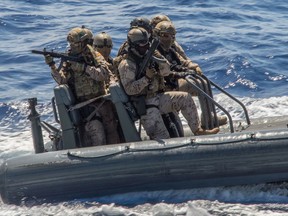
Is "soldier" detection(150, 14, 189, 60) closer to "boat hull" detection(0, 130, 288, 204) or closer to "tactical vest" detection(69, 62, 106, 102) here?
"tactical vest" detection(69, 62, 106, 102)

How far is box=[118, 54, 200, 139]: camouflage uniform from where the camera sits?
10.0 metres

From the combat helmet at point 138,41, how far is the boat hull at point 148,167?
3.45 ft

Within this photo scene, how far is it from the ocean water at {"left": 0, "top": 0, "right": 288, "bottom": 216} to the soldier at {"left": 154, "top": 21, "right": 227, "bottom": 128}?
1.10m

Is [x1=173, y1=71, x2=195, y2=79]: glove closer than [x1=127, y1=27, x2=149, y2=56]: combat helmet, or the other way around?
[x1=127, y1=27, x2=149, y2=56]: combat helmet

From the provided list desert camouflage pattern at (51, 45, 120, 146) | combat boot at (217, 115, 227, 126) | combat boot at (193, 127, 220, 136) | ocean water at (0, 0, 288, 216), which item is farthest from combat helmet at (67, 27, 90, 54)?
combat boot at (217, 115, 227, 126)

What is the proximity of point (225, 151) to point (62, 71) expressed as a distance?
221 cm

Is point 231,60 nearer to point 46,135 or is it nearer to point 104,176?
point 46,135

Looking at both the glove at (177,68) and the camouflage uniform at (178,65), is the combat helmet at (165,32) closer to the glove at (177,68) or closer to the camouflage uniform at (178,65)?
the camouflage uniform at (178,65)

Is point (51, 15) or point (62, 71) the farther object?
point (51, 15)

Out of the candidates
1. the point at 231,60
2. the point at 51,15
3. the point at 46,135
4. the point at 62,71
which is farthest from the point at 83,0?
the point at 62,71

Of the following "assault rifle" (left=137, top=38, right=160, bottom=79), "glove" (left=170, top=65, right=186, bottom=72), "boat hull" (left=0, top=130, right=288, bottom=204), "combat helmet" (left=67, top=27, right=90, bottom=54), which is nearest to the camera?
"boat hull" (left=0, top=130, right=288, bottom=204)

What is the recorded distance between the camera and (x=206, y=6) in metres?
21.7

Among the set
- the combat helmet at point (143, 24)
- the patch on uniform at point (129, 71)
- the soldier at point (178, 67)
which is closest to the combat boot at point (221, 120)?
the soldier at point (178, 67)

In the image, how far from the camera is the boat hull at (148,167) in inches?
375
